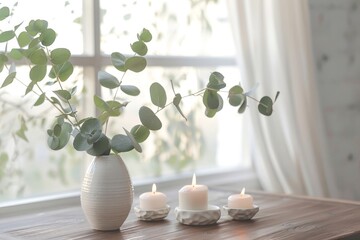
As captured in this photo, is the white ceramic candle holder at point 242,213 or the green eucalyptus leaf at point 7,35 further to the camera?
the white ceramic candle holder at point 242,213

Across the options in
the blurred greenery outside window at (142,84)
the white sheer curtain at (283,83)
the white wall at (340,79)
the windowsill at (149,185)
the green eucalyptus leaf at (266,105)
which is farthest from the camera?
the white wall at (340,79)

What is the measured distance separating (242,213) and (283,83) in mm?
1019

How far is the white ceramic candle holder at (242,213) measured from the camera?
→ 1.80 m

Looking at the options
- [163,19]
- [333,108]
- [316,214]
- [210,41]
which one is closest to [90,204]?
[316,214]

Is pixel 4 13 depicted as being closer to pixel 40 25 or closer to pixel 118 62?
pixel 40 25

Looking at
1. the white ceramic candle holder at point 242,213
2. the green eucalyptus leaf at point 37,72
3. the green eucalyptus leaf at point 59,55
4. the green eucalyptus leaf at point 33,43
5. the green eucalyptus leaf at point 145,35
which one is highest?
the green eucalyptus leaf at point 145,35

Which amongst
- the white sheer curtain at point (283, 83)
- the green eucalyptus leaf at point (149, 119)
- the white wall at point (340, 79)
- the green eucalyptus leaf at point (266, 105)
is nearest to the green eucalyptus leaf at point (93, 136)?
the green eucalyptus leaf at point (149, 119)

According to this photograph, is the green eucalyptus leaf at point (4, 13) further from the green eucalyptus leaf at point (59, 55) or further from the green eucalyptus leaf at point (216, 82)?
the green eucalyptus leaf at point (216, 82)

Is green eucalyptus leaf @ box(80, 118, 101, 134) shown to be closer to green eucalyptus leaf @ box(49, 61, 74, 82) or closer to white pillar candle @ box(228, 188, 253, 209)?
green eucalyptus leaf @ box(49, 61, 74, 82)

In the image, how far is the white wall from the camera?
120 inches

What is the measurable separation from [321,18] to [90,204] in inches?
69.8

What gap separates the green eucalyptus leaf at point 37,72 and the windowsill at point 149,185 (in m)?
0.60

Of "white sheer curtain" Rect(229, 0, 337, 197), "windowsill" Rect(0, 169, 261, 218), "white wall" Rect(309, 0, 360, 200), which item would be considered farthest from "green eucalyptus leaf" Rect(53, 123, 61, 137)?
"white wall" Rect(309, 0, 360, 200)

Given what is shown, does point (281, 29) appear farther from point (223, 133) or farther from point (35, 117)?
point (35, 117)
